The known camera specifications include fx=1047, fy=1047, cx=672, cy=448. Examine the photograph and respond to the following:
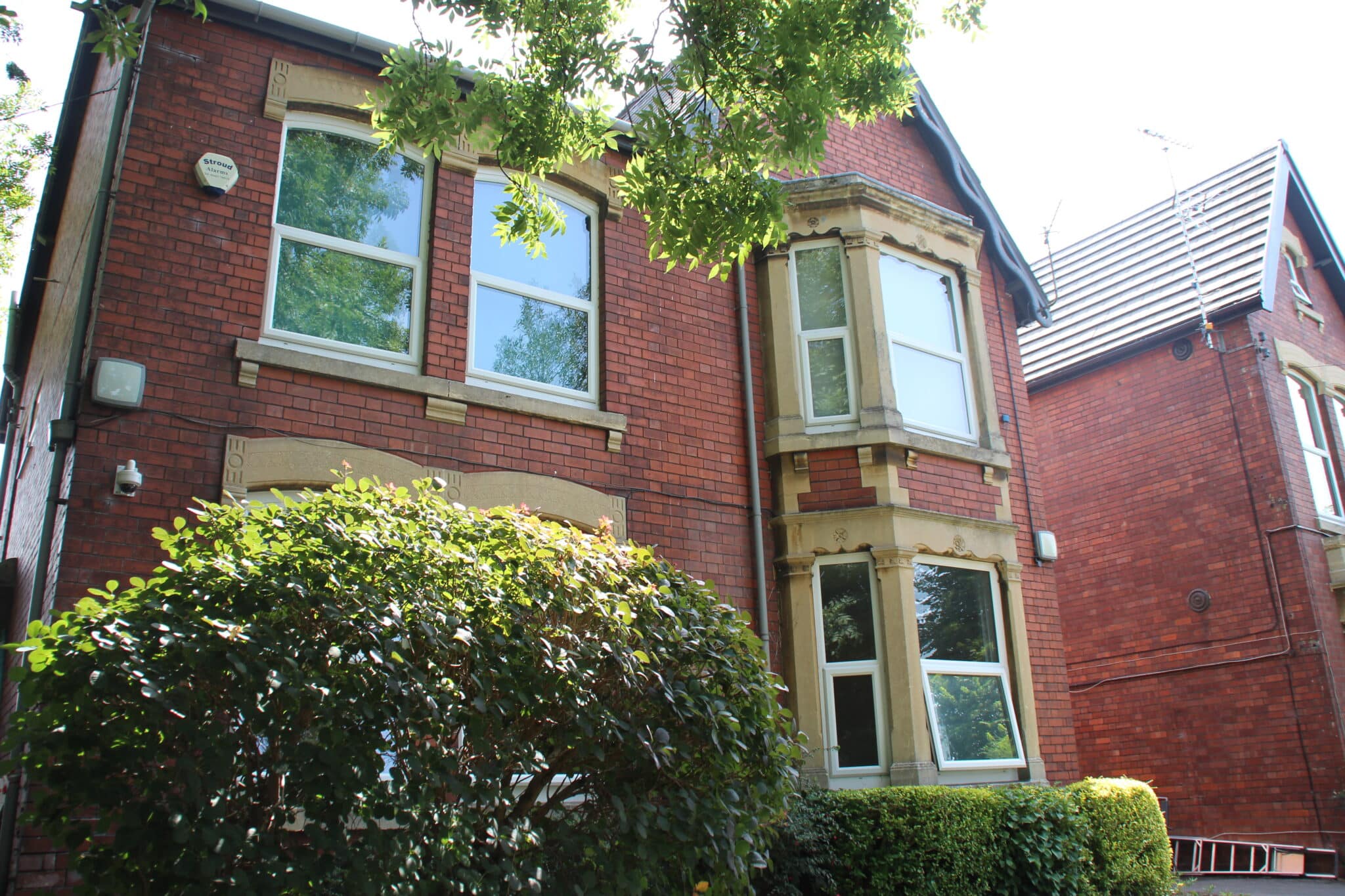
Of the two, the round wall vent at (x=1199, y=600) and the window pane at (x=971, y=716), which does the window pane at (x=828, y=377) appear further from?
the round wall vent at (x=1199, y=600)

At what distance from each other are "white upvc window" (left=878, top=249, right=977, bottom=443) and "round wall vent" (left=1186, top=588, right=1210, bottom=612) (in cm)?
521

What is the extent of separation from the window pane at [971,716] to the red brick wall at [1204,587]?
16.2 ft

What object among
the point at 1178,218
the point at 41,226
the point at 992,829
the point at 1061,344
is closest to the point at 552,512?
the point at 992,829

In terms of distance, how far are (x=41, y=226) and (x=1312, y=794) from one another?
48.1 ft

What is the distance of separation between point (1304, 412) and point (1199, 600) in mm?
3130

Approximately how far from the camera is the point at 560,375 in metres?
8.53

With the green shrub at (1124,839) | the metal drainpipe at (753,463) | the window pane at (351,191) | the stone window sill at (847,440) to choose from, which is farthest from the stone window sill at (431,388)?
the green shrub at (1124,839)

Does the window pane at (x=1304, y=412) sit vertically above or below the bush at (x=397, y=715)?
above

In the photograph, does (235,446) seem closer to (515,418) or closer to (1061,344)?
(515,418)

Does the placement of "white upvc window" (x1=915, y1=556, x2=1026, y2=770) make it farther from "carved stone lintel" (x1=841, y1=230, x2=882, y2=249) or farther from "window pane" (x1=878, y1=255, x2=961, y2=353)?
"carved stone lintel" (x1=841, y1=230, x2=882, y2=249)

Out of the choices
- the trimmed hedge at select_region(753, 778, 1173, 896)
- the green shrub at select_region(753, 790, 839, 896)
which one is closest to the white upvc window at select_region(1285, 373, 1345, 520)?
the trimmed hedge at select_region(753, 778, 1173, 896)

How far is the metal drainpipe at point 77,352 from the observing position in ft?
18.4

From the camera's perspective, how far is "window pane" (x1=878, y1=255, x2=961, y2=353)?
10188 mm

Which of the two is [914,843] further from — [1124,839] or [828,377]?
[828,377]
